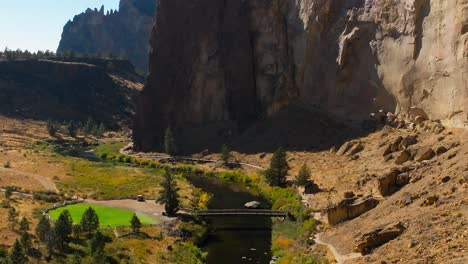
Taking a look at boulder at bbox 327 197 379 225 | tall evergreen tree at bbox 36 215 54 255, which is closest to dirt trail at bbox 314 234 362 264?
boulder at bbox 327 197 379 225

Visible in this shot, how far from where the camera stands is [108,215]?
5534cm

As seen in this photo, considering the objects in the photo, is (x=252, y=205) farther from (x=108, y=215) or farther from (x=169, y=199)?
(x=108, y=215)

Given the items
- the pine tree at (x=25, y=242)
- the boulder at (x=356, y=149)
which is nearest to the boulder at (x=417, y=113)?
the boulder at (x=356, y=149)

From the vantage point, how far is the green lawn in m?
51.9

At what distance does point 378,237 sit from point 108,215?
31.4 meters

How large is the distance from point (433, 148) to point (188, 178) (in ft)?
136

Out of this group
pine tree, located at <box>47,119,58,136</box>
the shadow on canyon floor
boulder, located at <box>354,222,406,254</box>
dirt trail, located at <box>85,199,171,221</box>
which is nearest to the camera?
boulder, located at <box>354,222,406,254</box>

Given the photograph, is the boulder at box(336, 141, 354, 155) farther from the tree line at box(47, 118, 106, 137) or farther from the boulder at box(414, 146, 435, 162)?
the tree line at box(47, 118, 106, 137)

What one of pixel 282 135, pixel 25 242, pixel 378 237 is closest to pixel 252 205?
pixel 378 237

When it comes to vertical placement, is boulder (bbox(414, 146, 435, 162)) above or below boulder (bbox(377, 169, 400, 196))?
above

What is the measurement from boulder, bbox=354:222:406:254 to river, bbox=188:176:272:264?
10910 millimetres

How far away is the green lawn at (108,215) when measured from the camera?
5194 cm

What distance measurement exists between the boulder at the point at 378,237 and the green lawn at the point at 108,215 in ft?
79.1

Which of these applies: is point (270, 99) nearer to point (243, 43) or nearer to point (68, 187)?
point (243, 43)
